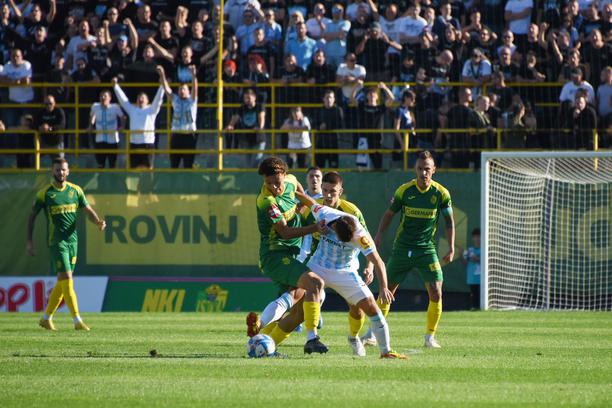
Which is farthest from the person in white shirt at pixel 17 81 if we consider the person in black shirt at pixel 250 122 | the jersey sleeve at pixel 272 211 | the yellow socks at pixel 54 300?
the jersey sleeve at pixel 272 211

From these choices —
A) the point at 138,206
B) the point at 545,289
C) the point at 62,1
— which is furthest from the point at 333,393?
A: the point at 62,1

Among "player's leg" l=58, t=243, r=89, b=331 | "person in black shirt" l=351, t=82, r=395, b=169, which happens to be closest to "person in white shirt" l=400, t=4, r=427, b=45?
"person in black shirt" l=351, t=82, r=395, b=169

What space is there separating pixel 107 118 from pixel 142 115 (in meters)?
0.80

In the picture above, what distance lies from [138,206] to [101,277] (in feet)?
5.80

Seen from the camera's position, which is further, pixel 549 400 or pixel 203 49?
pixel 203 49

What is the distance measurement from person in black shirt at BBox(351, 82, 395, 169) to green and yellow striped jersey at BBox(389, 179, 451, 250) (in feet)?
31.9

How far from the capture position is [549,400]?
8.66m

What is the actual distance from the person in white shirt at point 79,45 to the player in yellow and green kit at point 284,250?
47.3 feet

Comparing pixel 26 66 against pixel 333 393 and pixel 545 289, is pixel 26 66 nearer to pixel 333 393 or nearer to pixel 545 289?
pixel 545 289

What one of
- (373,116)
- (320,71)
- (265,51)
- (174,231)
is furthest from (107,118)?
(373,116)

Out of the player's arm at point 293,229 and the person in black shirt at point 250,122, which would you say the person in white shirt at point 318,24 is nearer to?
the person in black shirt at point 250,122

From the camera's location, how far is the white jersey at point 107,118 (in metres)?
24.8

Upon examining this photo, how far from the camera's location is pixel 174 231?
81.2 ft

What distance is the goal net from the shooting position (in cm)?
2288
